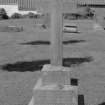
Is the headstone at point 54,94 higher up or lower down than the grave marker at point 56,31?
lower down

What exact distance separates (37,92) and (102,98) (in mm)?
2389

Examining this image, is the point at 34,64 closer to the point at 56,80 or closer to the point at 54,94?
the point at 56,80

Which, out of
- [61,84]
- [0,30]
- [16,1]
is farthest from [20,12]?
[61,84]

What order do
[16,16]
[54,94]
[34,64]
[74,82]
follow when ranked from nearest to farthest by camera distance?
[54,94] < [74,82] < [34,64] < [16,16]

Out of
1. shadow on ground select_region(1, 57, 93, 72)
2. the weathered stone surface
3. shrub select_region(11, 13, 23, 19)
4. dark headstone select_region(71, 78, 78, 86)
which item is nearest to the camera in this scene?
the weathered stone surface

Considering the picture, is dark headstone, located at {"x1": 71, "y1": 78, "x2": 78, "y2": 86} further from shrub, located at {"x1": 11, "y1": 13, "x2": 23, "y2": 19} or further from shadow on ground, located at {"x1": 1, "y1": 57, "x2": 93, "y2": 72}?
shrub, located at {"x1": 11, "y1": 13, "x2": 23, "y2": 19}

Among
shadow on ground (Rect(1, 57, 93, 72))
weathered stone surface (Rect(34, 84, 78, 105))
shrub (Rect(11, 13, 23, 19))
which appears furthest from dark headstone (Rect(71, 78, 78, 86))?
shrub (Rect(11, 13, 23, 19))

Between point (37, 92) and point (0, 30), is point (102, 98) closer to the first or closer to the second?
point (37, 92)

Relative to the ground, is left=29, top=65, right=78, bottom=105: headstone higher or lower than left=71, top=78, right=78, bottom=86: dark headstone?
higher

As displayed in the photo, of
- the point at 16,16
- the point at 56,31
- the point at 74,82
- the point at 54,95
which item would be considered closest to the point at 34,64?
the point at 74,82

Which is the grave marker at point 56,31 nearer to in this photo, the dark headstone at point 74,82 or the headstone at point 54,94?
the headstone at point 54,94

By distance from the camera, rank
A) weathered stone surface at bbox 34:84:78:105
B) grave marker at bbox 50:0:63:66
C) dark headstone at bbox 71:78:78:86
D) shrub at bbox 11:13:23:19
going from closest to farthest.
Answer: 1. weathered stone surface at bbox 34:84:78:105
2. grave marker at bbox 50:0:63:66
3. dark headstone at bbox 71:78:78:86
4. shrub at bbox 11:13:23:19

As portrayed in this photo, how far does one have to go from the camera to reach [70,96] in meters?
7.13

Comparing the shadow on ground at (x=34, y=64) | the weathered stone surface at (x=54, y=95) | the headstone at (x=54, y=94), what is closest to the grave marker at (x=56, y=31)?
the headstone at (x=54, y=94)
